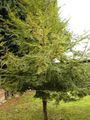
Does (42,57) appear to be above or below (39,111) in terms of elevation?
above

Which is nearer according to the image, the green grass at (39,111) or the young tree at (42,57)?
the young tree at (42,57)

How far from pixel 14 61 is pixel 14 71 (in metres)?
0.42

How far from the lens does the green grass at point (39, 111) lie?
38.2ft

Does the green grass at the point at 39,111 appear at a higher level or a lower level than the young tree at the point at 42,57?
lower

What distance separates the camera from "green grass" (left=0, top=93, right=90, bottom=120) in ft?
38.2

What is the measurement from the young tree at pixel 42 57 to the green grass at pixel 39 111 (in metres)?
1.68

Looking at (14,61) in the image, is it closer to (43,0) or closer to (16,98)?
(43,0)

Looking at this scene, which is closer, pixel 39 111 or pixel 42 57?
pixel 42 57

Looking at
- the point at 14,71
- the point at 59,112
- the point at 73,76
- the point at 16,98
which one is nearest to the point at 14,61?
the point at 14,71

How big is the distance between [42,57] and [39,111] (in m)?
3.99

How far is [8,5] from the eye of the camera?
1258 cm

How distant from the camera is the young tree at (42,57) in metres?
9.34

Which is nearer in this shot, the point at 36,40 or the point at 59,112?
the point at 36,40

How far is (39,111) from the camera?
12.5 m
